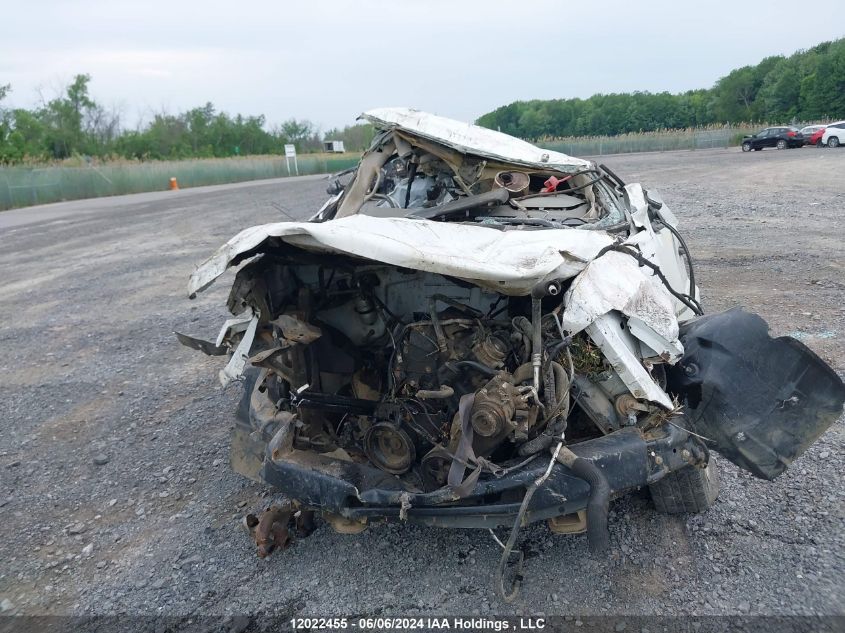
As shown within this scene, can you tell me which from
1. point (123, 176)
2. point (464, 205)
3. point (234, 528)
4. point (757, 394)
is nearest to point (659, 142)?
point (123, 176)

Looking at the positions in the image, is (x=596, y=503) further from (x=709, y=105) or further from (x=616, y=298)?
(x=709, y=105)

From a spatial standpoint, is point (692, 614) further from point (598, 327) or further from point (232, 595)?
point (232, 595)

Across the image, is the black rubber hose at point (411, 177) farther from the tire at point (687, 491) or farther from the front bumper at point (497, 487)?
the tire at point (687, 491)

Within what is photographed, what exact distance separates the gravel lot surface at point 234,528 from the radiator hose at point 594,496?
42cm

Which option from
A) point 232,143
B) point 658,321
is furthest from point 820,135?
point 232,143

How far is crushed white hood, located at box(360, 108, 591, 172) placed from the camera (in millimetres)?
4121

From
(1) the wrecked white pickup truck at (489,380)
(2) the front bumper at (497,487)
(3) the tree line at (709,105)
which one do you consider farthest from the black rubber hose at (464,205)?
(3) the tree line at (709,105)

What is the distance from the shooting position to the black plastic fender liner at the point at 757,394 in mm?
2617

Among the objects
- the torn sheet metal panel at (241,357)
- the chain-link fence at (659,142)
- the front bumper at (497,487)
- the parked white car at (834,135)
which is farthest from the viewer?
the chain-link fence at (659,142)

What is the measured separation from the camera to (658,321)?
2637 millimetres

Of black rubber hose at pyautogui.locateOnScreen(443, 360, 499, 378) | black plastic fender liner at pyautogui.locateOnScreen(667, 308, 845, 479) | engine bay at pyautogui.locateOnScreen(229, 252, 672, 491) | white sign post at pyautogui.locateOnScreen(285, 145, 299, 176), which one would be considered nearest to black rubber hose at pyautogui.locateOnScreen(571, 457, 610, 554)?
engine bay at pyautogui.locateOnScreen(229, 252, 672, 491)

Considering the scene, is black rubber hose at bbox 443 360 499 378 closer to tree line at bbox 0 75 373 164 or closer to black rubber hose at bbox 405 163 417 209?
black rubber hose at bbox 405 163 417 209

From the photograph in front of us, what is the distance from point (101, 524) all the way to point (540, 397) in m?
2.37

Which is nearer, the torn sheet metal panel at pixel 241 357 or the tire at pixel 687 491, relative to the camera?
the tire at pixel 687 491
